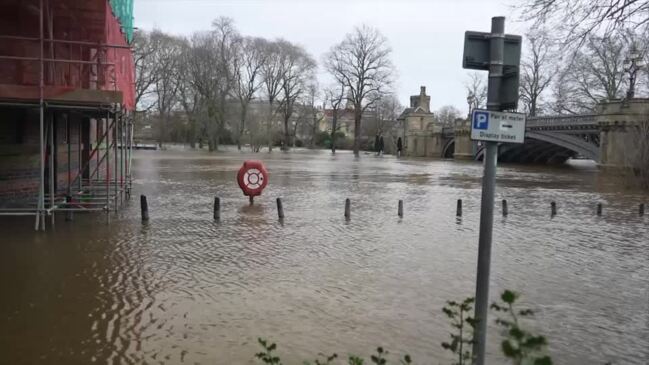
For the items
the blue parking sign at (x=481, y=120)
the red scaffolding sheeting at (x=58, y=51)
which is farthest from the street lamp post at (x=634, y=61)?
the red scaffolding sheeting at (x=58, y=51)

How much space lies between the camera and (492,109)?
172 inches

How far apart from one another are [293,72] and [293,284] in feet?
232

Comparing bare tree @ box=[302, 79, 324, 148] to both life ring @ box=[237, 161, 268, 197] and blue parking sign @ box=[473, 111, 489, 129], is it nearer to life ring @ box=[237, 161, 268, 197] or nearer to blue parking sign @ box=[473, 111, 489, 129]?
life ring @ box=[237, 161, 268, 197]

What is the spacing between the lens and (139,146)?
78.3 m

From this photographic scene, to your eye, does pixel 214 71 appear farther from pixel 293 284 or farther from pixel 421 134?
pixel 293 284

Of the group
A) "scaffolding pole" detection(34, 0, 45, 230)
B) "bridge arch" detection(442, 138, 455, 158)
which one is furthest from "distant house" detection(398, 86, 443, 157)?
"scaffolding pole" detection(34, 0, 45, 230)

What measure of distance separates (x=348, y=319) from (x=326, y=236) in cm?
556

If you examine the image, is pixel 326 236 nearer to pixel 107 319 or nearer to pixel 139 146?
pixel 107 319

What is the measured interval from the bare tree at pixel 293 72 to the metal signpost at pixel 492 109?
72599 millimetres

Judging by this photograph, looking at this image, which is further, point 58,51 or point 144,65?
point 144,65

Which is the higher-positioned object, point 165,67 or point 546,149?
point 165,67

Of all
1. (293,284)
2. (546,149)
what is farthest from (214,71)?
(293,284)

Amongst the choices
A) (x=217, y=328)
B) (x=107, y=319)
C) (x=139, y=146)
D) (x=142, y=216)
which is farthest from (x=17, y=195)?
(x=139, y=146)

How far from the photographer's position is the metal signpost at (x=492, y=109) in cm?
426
